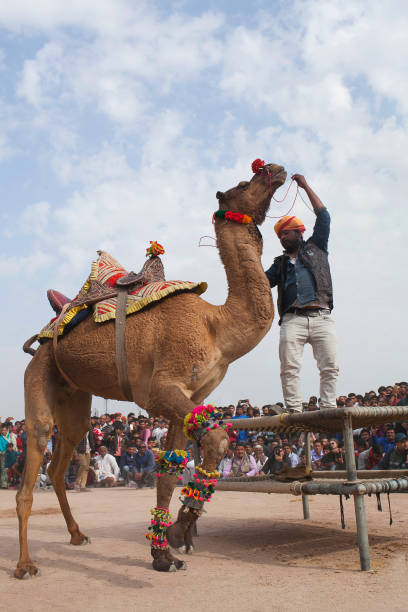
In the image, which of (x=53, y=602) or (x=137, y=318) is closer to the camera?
(x=53, y=602)

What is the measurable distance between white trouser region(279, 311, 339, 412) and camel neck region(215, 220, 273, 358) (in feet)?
3.02

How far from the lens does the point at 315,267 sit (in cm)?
591

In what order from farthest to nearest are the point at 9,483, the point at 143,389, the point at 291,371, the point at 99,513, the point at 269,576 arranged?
the point at 9,483
the point at 99,513
the point at 291,371
the point at 143,389
the point at 269,576

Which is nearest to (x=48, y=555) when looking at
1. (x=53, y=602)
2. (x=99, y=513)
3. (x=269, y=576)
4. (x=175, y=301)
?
(x=53, y=602)

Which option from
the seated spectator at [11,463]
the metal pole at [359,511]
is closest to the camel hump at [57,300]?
the metal pole at [359,511]

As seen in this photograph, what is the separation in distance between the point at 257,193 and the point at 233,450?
11785mm

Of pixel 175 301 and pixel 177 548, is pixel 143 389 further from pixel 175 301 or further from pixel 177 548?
pixel 177 548

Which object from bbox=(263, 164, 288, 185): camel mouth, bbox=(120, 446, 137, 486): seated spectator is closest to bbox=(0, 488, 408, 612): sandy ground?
bbox=(263, 164, 288, 185): camel mouth

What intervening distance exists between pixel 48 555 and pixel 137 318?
8.23 feet

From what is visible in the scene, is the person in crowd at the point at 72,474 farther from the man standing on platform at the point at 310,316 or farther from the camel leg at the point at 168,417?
the camel leg at the point at 168,417

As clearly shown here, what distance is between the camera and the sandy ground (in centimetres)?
371

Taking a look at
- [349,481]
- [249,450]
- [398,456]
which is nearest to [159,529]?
[349,481]

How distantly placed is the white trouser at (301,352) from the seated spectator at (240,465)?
9.43 metres

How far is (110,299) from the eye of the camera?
5285mm
